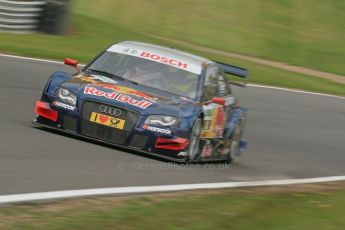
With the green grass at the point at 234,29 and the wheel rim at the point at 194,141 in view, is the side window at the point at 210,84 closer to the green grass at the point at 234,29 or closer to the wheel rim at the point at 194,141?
the wheel rim at the point at 194,141

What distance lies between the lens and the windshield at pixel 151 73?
32.8 feet

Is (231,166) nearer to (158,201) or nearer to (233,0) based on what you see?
(158,201)

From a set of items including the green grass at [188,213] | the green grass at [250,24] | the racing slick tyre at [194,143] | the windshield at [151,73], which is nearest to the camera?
the green grass at [188,213]

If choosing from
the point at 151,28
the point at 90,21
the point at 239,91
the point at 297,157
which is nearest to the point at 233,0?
the point at 151,28

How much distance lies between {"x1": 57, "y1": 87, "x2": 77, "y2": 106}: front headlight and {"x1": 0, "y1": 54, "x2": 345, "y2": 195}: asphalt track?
0.43m

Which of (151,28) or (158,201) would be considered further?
(151,28)

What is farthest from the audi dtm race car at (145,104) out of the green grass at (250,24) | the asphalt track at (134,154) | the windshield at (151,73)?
the green grass at (250,24)

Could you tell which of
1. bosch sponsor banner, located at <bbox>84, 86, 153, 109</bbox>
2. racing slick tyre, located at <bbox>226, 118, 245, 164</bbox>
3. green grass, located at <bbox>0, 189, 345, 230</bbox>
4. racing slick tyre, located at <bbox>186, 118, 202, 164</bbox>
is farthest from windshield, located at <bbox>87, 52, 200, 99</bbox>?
green grass, located at <bbox>0, 189, 345, 230</bbox>

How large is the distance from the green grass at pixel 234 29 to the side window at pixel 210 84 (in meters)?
12.1

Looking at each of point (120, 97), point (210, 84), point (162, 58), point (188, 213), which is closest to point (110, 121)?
point (120, 97)

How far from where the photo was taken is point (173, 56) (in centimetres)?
1048

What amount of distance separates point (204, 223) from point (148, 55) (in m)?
4.46

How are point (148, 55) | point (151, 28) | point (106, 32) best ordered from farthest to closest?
point (151, 28), point (106, 32), point (148, 55)

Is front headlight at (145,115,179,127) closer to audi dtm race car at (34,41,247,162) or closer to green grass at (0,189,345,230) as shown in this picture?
audi dtm race car at (34,41,247,162)
